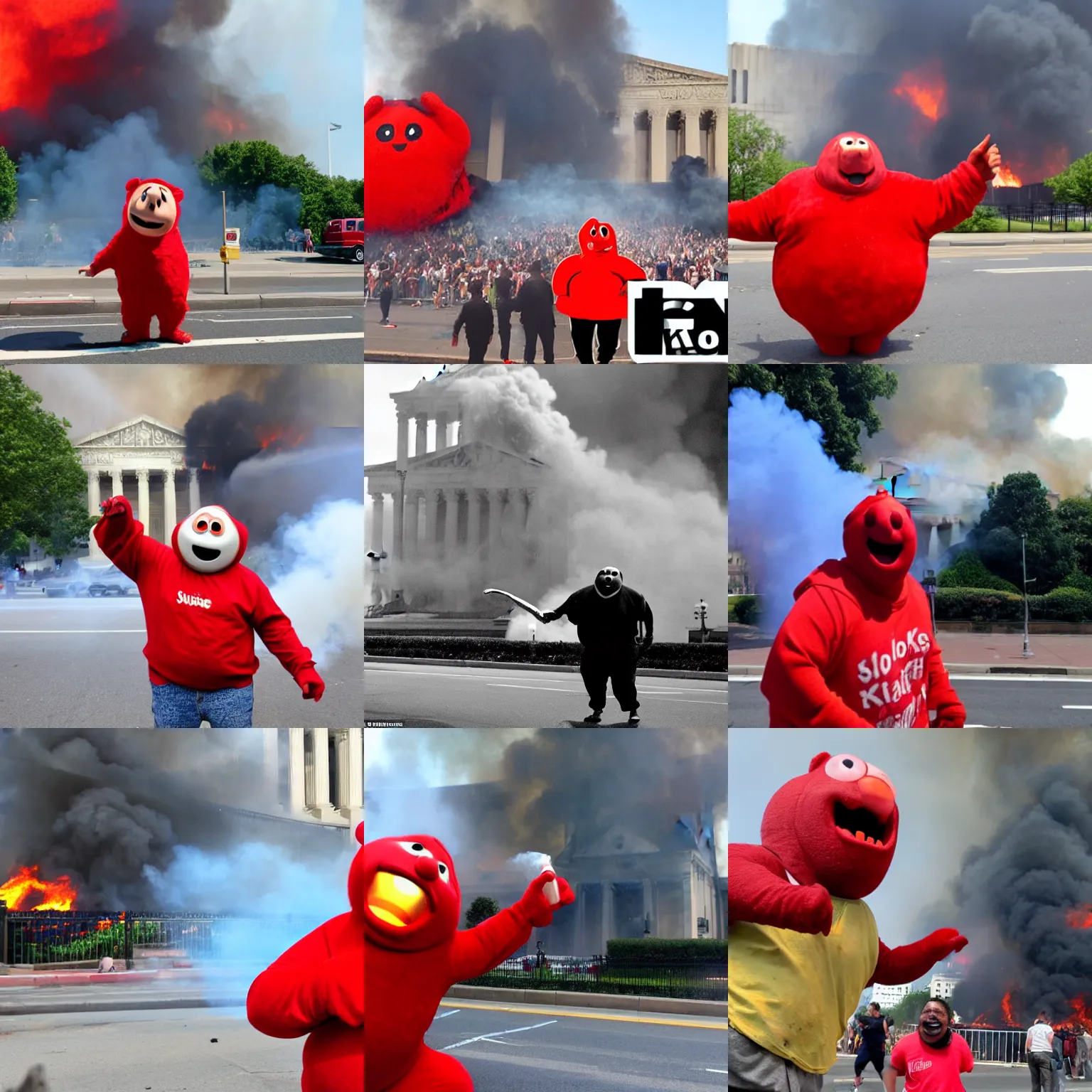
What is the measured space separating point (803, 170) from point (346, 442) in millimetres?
1763

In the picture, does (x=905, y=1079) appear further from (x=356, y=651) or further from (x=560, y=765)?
(x=356, y=651)

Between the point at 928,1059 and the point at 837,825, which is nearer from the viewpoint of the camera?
the point at 837,825

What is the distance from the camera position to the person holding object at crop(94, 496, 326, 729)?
16.1 ft

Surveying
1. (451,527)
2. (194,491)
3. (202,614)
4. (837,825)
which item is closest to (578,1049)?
(837,825)

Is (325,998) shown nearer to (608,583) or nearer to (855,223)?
(608,583)

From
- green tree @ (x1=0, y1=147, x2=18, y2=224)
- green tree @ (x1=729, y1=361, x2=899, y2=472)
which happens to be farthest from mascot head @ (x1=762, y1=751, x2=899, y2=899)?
green tree @ (x1=0, y1=147, x2=18, y2=224)

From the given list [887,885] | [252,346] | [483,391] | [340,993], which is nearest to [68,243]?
[252,346]

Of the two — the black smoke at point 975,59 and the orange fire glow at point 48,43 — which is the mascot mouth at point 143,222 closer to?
the orange fire glow at point 48,43

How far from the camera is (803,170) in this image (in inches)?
193

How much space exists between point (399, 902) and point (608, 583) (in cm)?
122

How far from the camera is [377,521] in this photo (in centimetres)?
505

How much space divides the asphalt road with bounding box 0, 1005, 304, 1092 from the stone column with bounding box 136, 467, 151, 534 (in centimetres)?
169

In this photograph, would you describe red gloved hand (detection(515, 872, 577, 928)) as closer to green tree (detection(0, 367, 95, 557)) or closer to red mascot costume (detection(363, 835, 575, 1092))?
red mascot costume (detection(363, 835, 575, 1092))

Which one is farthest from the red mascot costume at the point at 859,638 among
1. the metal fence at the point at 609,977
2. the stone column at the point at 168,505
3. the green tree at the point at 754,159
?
the stone column at the point at 168,505
